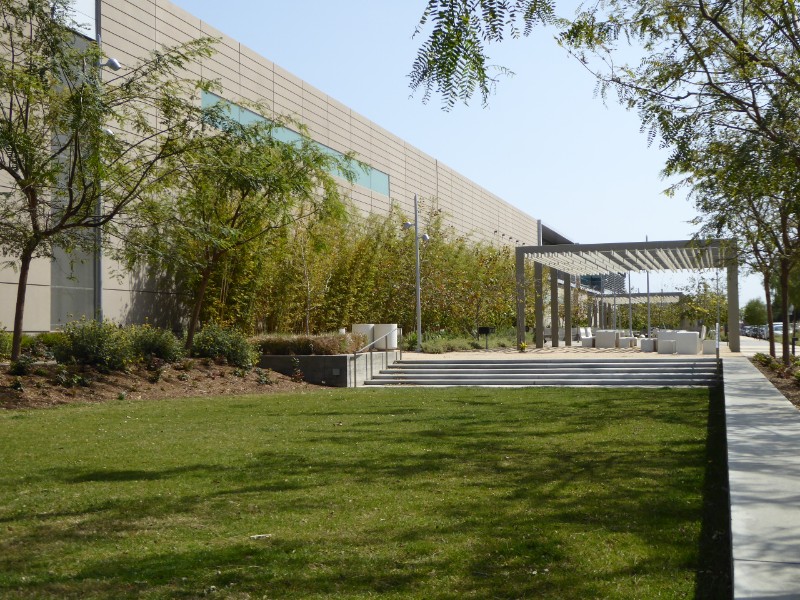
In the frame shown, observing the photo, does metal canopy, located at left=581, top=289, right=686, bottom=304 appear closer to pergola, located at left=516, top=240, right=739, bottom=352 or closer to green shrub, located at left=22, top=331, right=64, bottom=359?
pergola, located at left=516, top=240, right=739, bottom=352

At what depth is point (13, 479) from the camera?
698 cm

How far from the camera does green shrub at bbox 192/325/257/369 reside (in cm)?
1859

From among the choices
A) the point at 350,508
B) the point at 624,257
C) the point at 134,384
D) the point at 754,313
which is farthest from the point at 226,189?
the point at 754,313

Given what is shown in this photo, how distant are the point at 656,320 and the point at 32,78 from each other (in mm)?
57951

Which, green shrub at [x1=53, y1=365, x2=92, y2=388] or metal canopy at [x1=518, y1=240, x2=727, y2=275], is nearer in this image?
green shrub at [x1=53, y1=365, x2=92, y2=388]

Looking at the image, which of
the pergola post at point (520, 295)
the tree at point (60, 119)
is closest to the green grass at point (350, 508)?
the tree at point (60, 119)

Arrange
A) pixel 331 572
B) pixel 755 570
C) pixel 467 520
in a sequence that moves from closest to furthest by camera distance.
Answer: pixel 755 570, pixel 331 572, pixel 467 520

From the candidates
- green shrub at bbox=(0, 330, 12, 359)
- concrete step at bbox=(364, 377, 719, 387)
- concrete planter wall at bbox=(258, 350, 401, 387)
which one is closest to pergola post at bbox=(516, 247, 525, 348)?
concrete step at bbox=(364, 377, 719, 387)

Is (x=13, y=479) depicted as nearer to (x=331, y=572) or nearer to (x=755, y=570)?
(x=331, y=572)

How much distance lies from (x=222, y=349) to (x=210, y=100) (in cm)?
1029

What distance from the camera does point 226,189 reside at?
1730 cm

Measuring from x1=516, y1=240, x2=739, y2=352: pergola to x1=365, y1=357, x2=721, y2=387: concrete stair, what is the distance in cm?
402

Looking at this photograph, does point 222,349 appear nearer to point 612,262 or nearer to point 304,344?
point 304,344

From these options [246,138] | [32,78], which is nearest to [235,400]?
[246,138]
